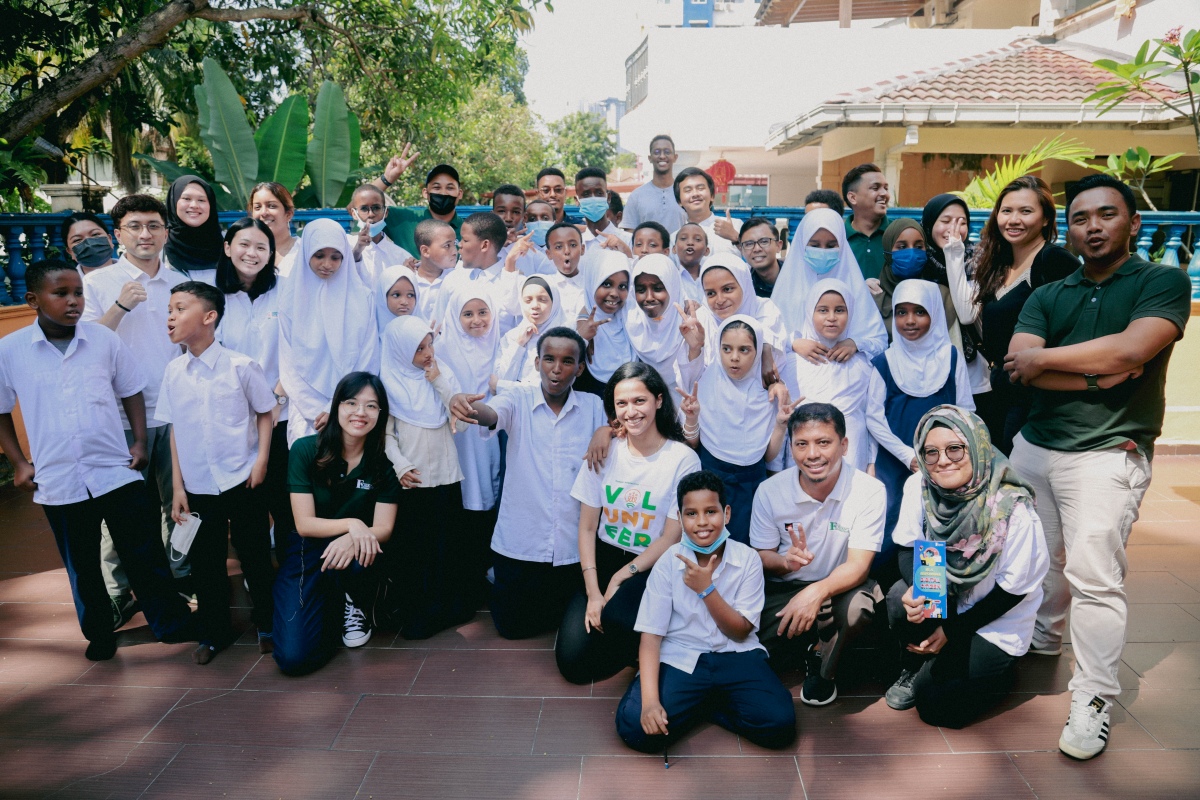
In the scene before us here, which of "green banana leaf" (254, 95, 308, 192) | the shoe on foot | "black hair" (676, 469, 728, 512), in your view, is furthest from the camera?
"green banana leaf" (254, 95, 308, 192)

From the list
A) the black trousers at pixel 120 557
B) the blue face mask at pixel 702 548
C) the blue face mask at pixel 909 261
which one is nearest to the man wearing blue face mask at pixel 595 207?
the blue face mask at pixel 909 261

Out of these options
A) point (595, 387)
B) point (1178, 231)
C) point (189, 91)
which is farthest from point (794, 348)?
point (189, 91)

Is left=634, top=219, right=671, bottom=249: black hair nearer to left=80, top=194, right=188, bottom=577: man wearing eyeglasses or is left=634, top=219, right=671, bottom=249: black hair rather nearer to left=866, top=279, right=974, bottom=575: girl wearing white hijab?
left=866, top=279, right=974, bottom=575: girl wearing white hijab

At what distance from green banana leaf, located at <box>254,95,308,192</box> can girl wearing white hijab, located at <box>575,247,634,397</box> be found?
513 centimetres

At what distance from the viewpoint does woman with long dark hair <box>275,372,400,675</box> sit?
3.63m

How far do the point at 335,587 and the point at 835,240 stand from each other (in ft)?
9.69

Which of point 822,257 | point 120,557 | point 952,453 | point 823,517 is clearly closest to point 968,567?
point 952,453

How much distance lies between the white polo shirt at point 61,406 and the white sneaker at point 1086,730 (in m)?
3.90

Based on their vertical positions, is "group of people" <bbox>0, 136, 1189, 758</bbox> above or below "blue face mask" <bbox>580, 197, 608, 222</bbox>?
below

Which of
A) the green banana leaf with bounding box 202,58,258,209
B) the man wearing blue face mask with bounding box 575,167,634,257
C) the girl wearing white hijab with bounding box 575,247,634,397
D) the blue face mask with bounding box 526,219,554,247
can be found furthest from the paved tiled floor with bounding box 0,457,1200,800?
the green banana leaf with bounding box 202,58,258,209

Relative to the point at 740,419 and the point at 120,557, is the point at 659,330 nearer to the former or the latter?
the point at 740,419

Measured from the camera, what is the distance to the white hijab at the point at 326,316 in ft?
13.3

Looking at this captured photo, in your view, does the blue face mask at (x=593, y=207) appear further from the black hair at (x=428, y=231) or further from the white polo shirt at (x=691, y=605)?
the white polo shirt at (x=691, y=605)

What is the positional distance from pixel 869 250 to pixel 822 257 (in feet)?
2.45
